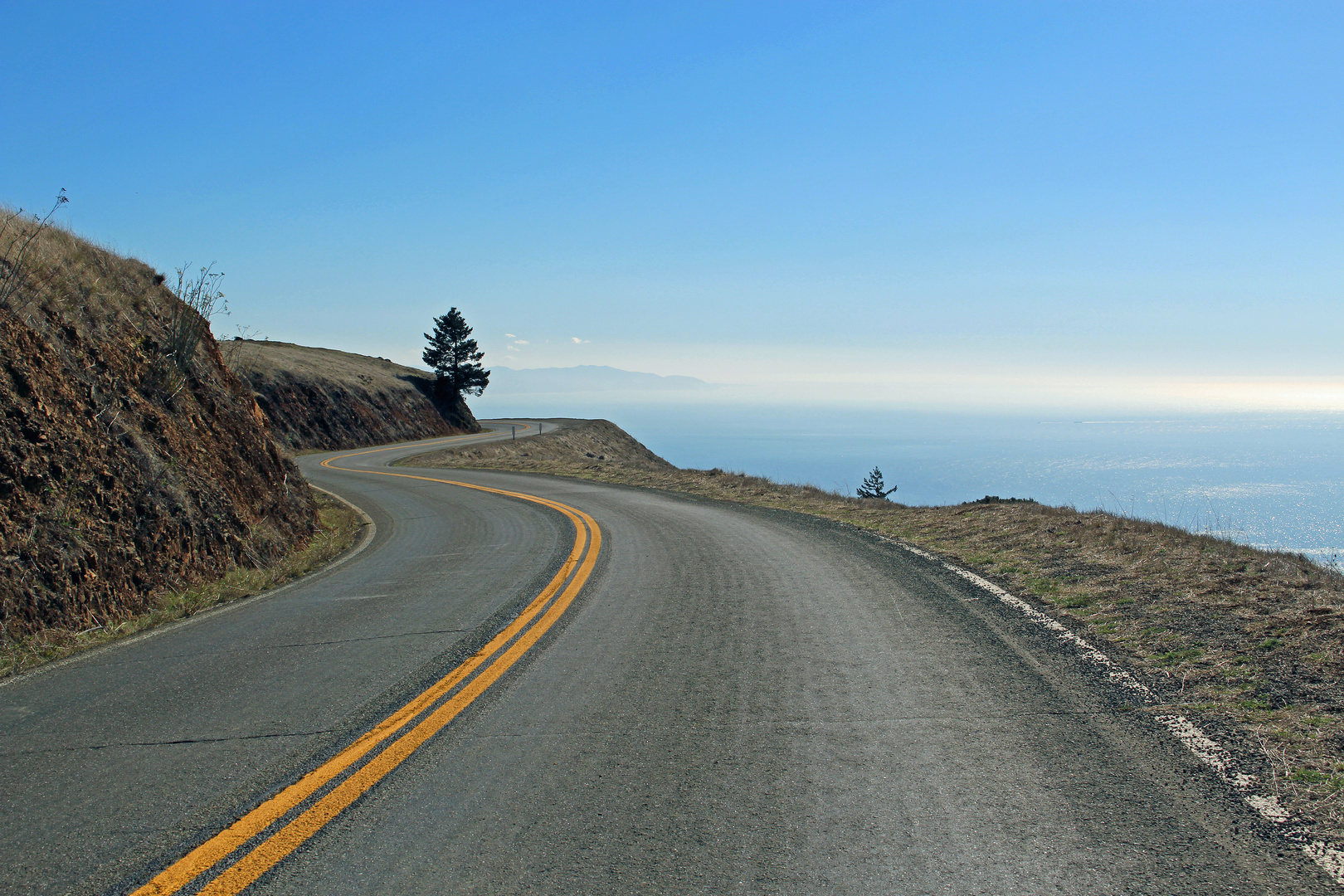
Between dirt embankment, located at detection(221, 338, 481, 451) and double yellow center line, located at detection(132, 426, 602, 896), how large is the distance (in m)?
37.0

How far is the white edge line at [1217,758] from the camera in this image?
8.79 ft

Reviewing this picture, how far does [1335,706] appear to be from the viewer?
3945 millimetres

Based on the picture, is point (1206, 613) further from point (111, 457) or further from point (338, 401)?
point (338, 401)

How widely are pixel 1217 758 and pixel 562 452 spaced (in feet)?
165

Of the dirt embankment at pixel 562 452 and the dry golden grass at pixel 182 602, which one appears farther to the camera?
the dirt embankment at pixel 562 452

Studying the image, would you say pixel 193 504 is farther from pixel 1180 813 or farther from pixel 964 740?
pixel 1180 813

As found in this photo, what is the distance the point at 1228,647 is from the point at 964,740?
268 cm

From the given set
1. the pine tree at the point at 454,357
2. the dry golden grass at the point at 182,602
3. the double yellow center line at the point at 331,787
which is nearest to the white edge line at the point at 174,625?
the dry golden grass at the point at 182,602

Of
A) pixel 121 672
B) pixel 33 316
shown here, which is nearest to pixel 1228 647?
pixel 121 672

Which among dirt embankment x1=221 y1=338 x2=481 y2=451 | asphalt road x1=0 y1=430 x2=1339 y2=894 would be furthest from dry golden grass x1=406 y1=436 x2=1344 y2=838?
dirt embankment x1=221 y1=338 x2=481 y2=451

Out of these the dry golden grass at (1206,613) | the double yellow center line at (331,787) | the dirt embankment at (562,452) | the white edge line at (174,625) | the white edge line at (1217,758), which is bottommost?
the white edge line at (174,625)

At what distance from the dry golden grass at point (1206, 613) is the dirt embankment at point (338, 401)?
37.2 meters

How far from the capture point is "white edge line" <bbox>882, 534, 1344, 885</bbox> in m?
2.68

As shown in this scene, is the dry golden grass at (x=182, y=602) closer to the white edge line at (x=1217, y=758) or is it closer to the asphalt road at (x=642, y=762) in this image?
the asphalt road at (x=642, y=762)
